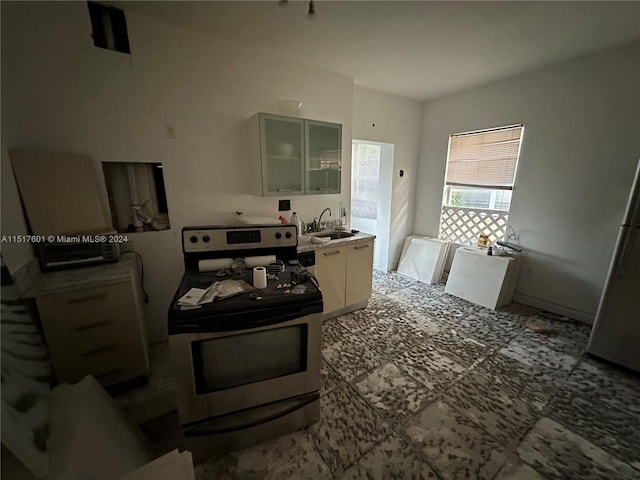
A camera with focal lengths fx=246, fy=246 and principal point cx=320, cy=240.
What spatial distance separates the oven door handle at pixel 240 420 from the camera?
48.6 inches

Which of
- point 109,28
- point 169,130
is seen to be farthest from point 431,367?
point 109,28

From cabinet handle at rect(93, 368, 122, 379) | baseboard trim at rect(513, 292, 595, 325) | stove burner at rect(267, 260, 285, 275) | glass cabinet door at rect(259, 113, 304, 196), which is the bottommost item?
baseboard trim at rect(513, 292, 595, 325)

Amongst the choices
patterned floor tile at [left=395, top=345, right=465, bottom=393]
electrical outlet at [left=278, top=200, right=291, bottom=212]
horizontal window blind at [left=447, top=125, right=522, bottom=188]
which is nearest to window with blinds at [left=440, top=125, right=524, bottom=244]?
horizontal window blind at [left=447, top=125, right=522, bottom=188]

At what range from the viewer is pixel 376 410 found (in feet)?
5.33

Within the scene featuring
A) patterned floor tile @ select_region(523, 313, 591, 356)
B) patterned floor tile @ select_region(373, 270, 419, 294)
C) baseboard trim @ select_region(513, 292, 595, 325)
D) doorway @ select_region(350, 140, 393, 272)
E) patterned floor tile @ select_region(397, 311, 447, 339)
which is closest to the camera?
patterned floor tile @ select_region(523, 313, 591, 356)

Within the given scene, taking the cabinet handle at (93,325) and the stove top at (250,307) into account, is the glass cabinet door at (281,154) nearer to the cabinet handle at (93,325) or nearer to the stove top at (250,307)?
the stove top at (250,307)

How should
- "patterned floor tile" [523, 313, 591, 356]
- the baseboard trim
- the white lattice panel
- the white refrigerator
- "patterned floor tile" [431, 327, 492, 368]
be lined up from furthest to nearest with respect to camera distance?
the white lattice panel → the baseboard trim → "patterned floor tile" [523, 313, 591, 356] → "patterned floor tile" [431, 327, 492, 368] → the white refrigerator

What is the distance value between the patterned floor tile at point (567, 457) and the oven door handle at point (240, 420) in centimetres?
127

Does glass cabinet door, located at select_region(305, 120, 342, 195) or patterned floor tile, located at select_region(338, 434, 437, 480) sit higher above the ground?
glass cabinet door, located at select_region(305, 120, 342, 195)

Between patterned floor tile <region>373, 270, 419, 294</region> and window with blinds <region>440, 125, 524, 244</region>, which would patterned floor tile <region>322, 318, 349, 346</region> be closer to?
patterned floor tile <region>373, 270, 419, 294</region>

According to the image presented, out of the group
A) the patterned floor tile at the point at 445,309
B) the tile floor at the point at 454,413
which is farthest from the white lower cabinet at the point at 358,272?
the patterned floor tile at the point at 445,309

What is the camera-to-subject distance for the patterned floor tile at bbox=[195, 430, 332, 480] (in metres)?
1.27

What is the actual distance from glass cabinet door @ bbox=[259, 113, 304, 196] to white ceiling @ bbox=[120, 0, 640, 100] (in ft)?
2.18

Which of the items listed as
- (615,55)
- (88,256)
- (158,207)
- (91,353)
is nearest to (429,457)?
(91,353)
